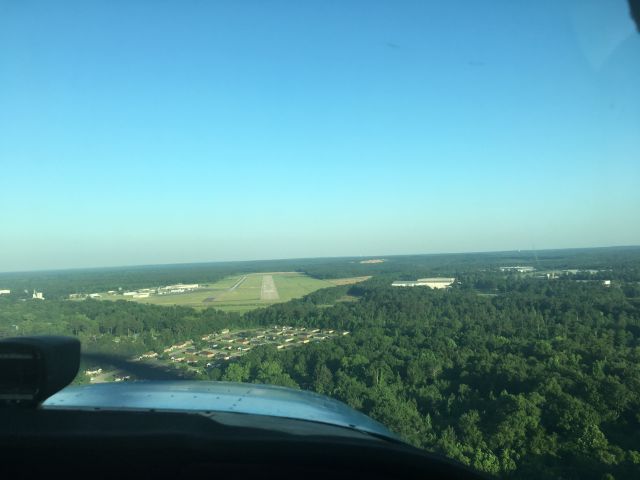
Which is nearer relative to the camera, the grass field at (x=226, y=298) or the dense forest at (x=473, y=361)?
the dense forest at (x=473, y=361)

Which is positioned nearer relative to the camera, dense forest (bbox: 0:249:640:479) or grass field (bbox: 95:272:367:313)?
dense forest (bbox: 0:249:640:479)

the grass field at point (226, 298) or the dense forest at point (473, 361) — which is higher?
the grass field at point (226, 298)

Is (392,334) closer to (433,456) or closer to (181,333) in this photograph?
(181,333)

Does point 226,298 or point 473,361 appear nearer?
point 473,361

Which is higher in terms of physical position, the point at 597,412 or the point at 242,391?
the point at 242,391

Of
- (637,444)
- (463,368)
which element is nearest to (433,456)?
(637,444)

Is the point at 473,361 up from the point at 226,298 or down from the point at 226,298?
down

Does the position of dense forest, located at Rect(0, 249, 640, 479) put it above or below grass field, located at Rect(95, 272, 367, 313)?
below

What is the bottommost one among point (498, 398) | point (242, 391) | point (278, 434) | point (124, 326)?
point (498, 398)
